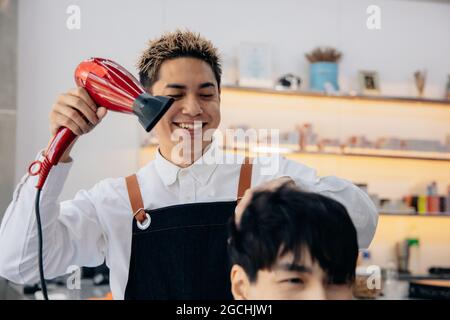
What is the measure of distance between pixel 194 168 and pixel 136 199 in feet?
0.46

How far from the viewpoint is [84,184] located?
4.99ft

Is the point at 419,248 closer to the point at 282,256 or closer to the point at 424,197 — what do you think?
the point at 424,197

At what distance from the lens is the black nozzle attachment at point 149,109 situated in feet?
3.52

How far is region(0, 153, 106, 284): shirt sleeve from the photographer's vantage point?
1219 mm

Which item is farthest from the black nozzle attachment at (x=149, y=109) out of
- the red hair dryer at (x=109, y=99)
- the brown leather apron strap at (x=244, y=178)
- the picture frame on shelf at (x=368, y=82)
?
the picture frame on shelf at (x=368, y=82)

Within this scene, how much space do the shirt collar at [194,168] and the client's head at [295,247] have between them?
0.26 meters

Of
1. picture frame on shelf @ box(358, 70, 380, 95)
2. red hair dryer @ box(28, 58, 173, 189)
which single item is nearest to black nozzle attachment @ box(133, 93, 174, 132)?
red hair dryer @ box(28, 58, 173, 189)

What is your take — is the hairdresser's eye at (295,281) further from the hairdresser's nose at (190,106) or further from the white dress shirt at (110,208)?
the hairdresser's nose at (190,106)

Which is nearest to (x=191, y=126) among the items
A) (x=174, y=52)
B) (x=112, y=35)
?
(x=174, y=52)

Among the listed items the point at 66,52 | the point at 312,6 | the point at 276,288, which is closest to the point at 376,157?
the point at 312,6

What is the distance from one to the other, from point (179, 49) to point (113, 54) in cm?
19

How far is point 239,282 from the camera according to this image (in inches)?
46.5
